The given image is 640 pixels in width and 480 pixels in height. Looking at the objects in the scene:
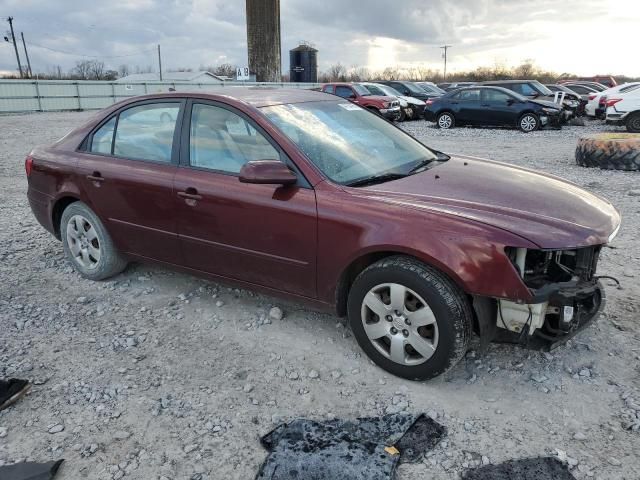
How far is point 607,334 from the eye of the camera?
3.49 metres

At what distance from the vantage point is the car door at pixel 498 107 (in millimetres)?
16672

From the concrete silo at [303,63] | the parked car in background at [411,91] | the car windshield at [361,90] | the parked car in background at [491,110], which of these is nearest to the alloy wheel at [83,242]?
the parked car in background at [491,110]

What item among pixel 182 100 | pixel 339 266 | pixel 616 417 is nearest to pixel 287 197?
pixel 339 266

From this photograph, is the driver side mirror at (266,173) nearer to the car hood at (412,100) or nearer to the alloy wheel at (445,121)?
the alloy wheel at (445,121)

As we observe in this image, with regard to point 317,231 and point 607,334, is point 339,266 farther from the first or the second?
point 607,334

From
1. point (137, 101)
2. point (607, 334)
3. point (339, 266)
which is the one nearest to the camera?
point (339, 266)

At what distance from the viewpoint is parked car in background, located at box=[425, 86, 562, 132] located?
16.4 metres

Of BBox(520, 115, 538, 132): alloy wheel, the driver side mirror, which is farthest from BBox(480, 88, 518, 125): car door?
the driver side mirror

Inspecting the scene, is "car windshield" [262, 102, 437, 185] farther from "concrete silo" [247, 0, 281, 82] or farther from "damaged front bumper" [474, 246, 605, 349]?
"concrete silo" [247, 0, 281, 82]

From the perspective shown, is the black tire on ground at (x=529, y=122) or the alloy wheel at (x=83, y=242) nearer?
the alloy wheel at (x=83, y=242)

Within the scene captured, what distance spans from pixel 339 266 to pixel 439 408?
0.96 metres

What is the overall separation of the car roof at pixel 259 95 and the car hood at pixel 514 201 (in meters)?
1.06

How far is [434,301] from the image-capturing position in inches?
110

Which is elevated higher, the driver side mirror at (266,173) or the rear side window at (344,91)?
the rear side window at (344,91)
